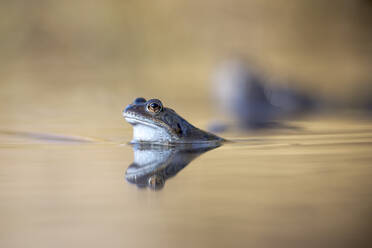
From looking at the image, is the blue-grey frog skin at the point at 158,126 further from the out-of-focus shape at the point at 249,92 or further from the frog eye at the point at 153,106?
the out-of-focus shape at the point at 249,92

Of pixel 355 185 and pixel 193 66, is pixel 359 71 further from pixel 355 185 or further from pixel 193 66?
pixel 355 185

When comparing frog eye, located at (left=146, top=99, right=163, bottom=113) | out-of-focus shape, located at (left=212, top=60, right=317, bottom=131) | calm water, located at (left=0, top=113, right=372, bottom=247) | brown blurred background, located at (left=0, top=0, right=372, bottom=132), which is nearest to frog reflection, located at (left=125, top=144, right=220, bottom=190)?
calm water, located at (left=0, top=113, right=372, bottom=247)

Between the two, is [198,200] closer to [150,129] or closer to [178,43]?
[150,129]

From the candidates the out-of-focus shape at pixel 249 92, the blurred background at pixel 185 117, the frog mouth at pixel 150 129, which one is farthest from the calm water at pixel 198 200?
the out-of-focus shape at pixel 249 92

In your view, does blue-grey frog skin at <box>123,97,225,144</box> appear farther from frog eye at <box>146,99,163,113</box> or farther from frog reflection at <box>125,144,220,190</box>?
frog reflection at <box>125,144,220,190</box>

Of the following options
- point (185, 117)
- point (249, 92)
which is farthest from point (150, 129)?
point (249, 92)

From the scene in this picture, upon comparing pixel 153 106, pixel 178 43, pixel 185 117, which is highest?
pixel 178 43

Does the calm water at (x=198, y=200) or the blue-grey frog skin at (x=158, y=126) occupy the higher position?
the blue-grey frog skin at (x=158, y=126)
